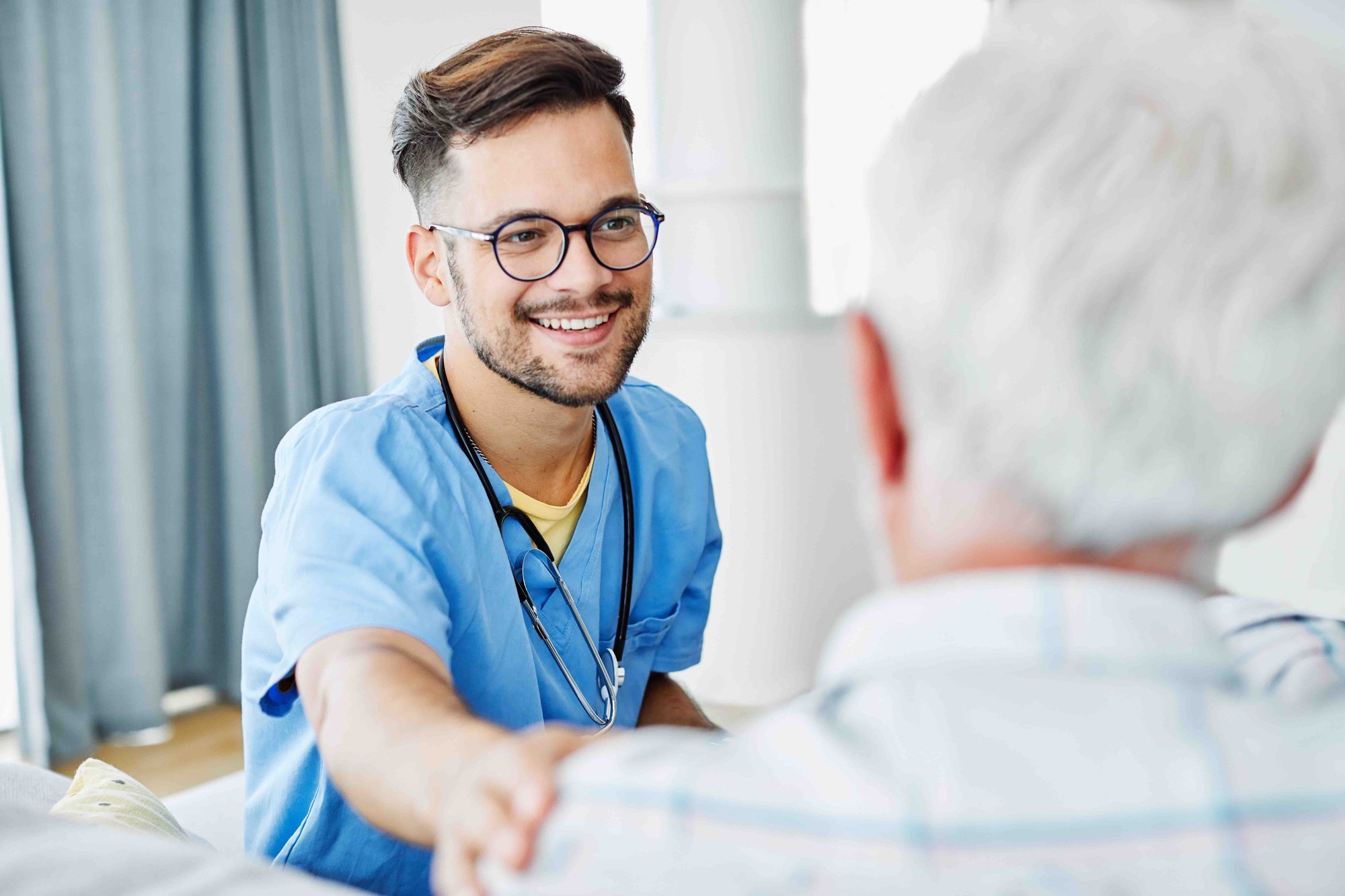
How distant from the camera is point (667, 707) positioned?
150cm

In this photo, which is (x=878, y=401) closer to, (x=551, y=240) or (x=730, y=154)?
(x=551, y=240)

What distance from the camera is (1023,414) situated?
0.50 m

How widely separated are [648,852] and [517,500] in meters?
0.87

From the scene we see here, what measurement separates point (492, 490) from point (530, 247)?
296mm

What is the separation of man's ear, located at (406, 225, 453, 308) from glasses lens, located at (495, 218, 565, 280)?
0.39 feet

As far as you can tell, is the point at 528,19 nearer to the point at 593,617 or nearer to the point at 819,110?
the point at 819,110

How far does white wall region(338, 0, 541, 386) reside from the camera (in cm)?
324

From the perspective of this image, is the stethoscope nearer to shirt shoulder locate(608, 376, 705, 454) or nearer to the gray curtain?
shirt shoulder locate(608, 376, 705, 454)

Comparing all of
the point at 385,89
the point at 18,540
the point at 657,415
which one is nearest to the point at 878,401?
the point at 657,415

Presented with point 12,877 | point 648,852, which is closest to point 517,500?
point 12,877

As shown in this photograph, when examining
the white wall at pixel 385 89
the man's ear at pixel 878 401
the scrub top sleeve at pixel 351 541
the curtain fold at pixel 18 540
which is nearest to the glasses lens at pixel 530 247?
the scrub top sleeve at pixel 351 541

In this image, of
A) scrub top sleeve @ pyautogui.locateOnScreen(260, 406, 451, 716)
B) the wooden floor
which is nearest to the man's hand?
scrub top sleeve @ pyautogui.locateOnScreen(260, 406, 451, 716)

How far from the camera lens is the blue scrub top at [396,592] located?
0.98 metres

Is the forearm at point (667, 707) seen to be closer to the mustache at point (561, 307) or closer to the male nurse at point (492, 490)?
the male nurse at point (492, 490)
